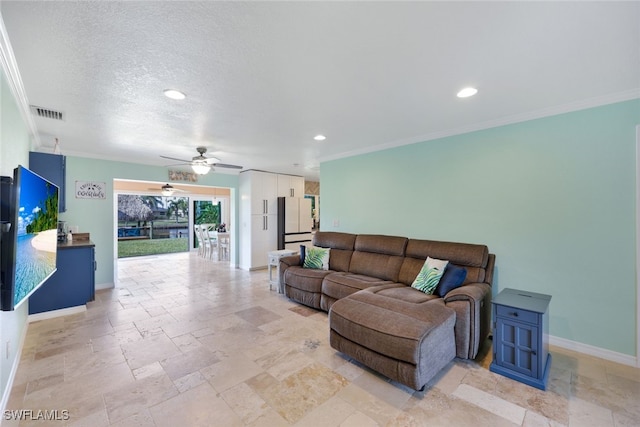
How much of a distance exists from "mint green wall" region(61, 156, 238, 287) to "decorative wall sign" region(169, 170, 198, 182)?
0.66 m

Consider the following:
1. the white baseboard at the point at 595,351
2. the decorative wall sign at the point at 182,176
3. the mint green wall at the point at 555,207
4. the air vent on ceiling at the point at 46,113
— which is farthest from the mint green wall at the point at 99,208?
the white baseboard at the point at 595,351

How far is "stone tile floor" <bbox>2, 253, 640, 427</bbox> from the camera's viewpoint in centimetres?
188

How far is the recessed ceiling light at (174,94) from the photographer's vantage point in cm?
240

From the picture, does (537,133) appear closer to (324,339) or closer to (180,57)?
(324,339)

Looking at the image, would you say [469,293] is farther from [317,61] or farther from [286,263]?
[286,263]

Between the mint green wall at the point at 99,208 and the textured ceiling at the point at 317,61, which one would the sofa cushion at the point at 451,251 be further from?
the mint green wall at the point at 99,208

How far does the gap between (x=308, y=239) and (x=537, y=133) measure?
549cm

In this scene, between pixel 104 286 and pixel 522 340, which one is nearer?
pixel 522 340

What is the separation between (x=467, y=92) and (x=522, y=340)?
2.23 metres

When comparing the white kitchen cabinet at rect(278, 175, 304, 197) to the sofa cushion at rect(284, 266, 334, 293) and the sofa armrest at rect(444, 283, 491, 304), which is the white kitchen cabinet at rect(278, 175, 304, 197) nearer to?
the sofa cushion at rect(284, 266, 334, 293)

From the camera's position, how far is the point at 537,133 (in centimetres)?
296

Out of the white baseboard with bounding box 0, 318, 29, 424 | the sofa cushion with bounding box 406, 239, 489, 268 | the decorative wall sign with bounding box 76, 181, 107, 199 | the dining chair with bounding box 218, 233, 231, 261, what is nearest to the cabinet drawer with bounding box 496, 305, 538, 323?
the sofa cushion with bounding box 406, 239, 489, 268

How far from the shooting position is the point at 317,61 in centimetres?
196

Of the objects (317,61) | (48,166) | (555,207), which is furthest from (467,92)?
(48,166)
